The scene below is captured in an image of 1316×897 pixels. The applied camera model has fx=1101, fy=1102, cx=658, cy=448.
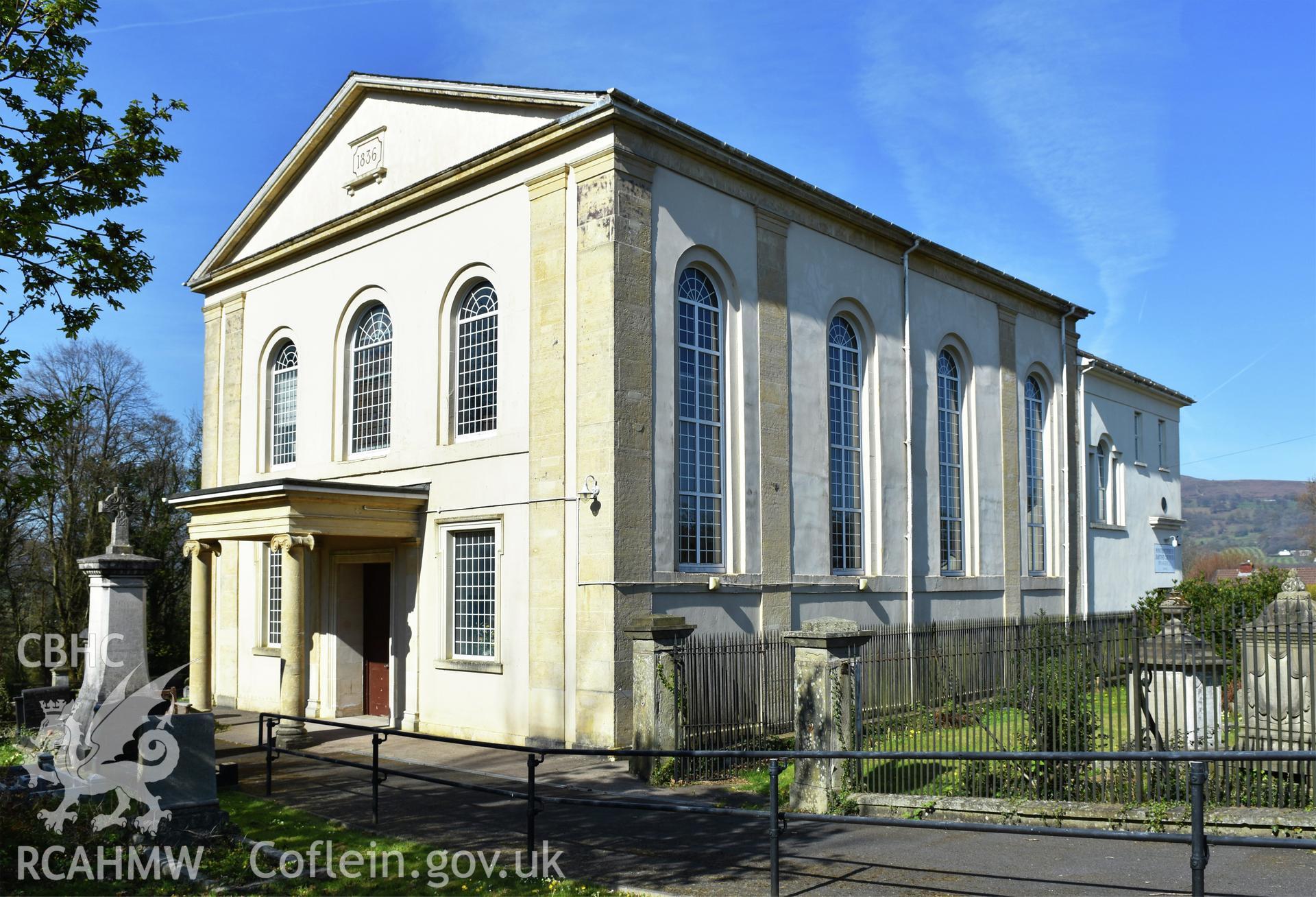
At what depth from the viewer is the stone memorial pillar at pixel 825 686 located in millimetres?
11508

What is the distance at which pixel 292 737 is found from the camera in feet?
57.5

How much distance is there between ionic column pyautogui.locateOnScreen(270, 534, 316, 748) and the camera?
17219 mm

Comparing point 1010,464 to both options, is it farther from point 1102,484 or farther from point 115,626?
point 115,626

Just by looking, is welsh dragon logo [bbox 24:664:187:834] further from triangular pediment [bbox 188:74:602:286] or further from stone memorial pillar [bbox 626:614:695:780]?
triangular pediment [bbox 188:74:602:286]

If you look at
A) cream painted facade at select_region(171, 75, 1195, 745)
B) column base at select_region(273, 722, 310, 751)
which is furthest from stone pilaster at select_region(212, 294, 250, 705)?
column base at select_region(273, 722, 310, 751)

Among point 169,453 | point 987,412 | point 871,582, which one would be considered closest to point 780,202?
point 871,582

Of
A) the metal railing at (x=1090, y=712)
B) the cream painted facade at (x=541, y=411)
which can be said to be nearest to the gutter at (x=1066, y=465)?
the cream painted facade at (x=541, y=411)

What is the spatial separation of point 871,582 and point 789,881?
1323 cm

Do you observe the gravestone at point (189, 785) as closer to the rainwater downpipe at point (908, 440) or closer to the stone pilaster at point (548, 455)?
the stone pilaster at point (548, 455)

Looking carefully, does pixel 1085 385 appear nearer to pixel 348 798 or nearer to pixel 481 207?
pixel 481 207

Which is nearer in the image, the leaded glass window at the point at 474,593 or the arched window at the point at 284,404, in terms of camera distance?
the leaded glass window at the point at 474,593

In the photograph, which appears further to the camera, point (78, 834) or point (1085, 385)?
point (1085, 385)

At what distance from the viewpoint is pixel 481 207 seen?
18.4m

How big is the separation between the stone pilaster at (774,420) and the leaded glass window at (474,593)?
4411mm
